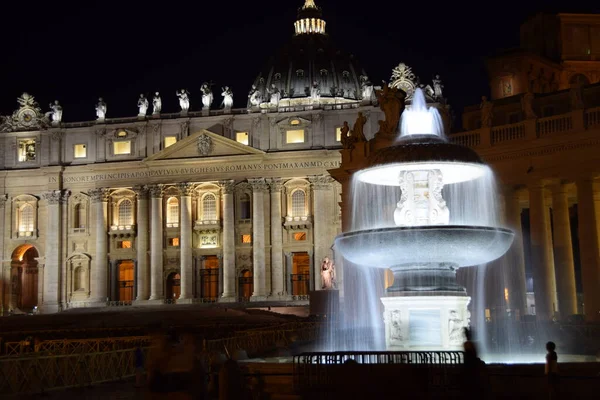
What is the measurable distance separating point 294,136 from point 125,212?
1778 cm

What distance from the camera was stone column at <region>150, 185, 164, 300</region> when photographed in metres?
81.2

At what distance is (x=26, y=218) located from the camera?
8694 centimetres

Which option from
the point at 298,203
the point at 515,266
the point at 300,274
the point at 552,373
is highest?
the point at 298,203

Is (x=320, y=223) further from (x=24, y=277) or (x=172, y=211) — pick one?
(x=24, y=277)

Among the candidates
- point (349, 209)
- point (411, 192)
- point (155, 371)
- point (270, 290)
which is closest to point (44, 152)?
point (270, 290)

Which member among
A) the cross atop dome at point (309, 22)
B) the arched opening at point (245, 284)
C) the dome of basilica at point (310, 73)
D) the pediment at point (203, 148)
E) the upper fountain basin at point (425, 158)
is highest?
the cross atop dome at point (309, 22)

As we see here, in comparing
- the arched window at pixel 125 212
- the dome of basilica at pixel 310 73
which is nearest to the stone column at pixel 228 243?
the arched window at pixel 125 212

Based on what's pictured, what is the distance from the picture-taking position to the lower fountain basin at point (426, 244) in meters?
18.7

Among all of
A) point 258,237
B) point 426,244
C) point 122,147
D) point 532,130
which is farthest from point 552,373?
point 122,147

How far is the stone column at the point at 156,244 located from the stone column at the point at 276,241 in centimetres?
1033

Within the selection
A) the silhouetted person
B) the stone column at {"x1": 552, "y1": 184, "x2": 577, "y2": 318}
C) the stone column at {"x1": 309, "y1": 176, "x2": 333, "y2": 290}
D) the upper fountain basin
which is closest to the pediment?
the stone column at {"x1": 309, "y1": 176, "x2": 333, "y2": 290}

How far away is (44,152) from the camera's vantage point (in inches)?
3396

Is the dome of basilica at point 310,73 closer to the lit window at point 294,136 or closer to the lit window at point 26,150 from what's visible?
the lit window at point 294,136

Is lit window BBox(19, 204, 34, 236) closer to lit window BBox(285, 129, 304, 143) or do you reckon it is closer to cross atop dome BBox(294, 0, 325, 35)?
lit window BBox(285, 129, 304, 143)
